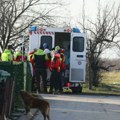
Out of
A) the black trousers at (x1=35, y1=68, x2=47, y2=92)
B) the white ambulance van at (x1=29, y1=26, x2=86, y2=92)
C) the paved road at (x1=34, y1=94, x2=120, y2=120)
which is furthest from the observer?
the white ambulance van at (x1=29, y1=26, x2=86, y2=92)

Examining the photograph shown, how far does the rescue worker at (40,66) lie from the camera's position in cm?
1798

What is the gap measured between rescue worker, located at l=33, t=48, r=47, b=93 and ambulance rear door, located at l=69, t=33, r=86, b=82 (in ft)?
5.20

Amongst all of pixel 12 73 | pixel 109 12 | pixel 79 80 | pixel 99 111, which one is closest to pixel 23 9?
pixel 109 12

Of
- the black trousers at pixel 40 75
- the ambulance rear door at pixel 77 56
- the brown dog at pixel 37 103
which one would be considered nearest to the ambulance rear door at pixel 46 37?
the ambulance rear door at pixel 77 56

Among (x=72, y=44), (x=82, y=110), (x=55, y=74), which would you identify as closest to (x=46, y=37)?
(x=72, y=44)

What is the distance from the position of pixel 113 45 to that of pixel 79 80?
11851 mm

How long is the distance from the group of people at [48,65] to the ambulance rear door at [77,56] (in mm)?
1047

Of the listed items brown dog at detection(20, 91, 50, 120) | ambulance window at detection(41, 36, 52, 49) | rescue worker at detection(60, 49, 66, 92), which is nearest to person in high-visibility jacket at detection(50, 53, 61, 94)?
rescue worker at detection(60, 49, 66, 92)

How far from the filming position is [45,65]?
1834 centimetres

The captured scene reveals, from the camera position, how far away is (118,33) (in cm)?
3122

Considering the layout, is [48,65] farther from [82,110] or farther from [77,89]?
[82,110]

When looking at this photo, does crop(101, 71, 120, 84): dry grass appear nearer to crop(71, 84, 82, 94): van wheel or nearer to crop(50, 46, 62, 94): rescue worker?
crop(71, 84, 82, 94): van wheel

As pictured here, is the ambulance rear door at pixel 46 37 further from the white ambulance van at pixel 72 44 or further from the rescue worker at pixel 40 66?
the rescue worker at pixel 40 66

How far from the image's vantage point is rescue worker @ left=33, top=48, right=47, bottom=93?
1798 cm
